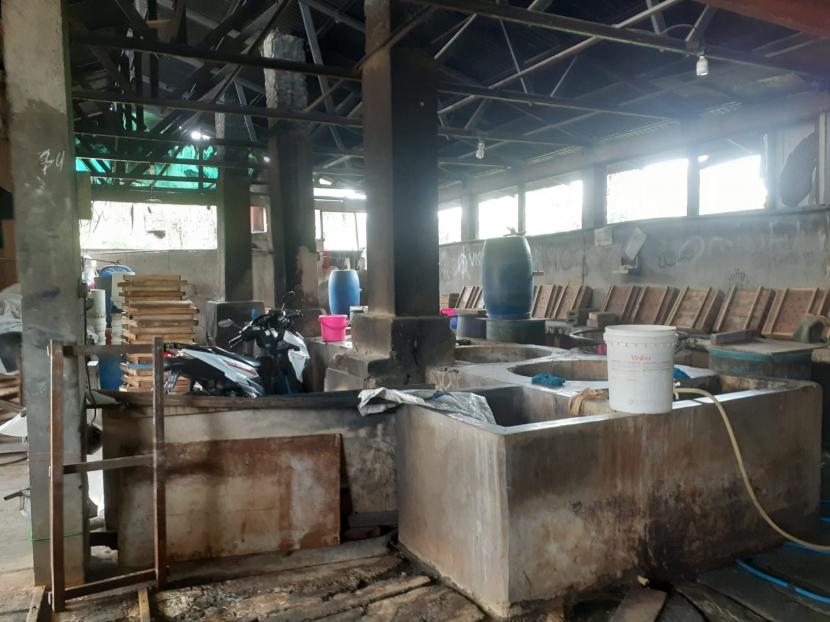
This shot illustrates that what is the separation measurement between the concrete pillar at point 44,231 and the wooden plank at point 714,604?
10.8 ft

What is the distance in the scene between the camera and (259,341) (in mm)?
5406

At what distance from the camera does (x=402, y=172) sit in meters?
4.66

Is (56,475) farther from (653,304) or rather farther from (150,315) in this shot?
(653,304)

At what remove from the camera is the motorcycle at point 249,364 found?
4.23 metres

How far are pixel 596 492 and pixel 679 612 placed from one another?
0.68 m

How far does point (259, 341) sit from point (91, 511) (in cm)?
207

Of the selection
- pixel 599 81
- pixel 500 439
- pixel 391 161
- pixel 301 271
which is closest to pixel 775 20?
pixel 500 439

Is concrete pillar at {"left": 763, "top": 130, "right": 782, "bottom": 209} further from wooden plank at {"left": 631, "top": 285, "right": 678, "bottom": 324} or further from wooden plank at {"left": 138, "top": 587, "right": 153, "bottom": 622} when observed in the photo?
wooden plank at {"left": 138, "top": 587, "right": 153, "bottom": 622}

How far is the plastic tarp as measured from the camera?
11.0ft

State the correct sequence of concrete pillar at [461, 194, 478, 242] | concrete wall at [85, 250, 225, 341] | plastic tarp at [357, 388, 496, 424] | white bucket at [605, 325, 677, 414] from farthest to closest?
concrete pillar at [461, 194, 478, 242], concrete wall at [85, 250, 225, 341], plastic tarp at [357, 388, 496, 424], white bucket at [605, 325, 677, 414]

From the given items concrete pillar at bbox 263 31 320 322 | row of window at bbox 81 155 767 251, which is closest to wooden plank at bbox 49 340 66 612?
concrete pillar at bbox 263 31 320 322

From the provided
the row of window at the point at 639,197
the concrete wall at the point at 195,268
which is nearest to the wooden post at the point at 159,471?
the row of window at the point at 639,197

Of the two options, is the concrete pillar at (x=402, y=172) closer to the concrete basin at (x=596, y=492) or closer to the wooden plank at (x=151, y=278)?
the concrete basin at (x=596, y=492)

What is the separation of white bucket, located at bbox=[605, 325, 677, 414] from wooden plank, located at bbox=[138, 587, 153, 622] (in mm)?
2616
